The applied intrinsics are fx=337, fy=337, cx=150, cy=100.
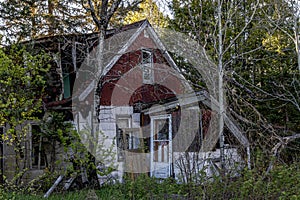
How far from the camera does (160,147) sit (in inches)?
414

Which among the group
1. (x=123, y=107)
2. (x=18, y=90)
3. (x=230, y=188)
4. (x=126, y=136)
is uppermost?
(x=18, y=90)

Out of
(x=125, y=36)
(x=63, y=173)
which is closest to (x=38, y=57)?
(x=63, y=173)

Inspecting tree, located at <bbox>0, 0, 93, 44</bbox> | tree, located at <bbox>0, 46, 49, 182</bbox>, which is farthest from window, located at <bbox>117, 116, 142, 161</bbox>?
tree, located at <bbox>0, 0, 93, 44</bbox>

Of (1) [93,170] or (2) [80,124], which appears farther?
(2) [80,124]

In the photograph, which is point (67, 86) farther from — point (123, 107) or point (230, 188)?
point (230, 188)

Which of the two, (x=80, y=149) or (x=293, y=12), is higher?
(x=293, y=12)

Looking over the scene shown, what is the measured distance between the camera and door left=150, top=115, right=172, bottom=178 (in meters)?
10.3

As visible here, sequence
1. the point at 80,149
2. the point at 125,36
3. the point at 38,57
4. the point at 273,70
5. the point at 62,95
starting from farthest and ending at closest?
the point at 273,70
the point at 125,36
the point at 62,95
the point at 38,57
the point at 80,149

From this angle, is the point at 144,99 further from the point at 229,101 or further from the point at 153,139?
the point at 229,101

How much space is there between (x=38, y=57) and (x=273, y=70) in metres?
10.9

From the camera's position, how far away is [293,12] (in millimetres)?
10250

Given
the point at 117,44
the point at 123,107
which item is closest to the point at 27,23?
the point at 117,44

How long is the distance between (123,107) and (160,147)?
178cm

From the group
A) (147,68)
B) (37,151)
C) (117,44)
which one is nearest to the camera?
(37,151)
